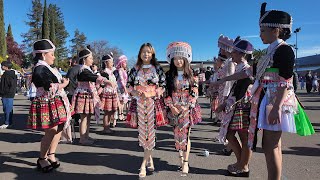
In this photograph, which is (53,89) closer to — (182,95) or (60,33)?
(182,95)

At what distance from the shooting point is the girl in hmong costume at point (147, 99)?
4809mm

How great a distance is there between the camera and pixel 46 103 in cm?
487

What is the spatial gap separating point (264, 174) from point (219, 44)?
7.69 feet

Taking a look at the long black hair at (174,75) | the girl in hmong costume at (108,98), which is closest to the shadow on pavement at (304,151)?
the long black hair at (174,75)

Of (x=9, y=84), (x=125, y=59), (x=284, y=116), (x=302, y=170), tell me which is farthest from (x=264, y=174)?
(x=9, y=84)

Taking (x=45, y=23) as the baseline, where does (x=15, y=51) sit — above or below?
below

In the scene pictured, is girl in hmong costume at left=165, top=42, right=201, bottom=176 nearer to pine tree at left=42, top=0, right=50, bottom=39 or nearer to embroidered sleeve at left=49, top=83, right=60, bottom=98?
embroidered sleeve at left=49, top=83, right=60, bottom=98

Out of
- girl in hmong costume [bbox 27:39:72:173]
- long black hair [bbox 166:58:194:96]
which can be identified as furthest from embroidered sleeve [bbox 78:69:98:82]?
long black hair [bbox 166:58:194:96]

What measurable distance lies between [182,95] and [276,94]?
1.74 metres

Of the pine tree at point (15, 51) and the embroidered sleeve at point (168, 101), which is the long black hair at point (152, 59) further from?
the pine tree at point (15, 51)

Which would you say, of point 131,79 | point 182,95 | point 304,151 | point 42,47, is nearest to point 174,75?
point 182,95

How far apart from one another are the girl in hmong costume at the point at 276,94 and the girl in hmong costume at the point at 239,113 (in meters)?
1.02

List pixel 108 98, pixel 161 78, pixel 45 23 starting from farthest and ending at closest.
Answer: pixel 45 23, pixel 108 98, pixel 161 78

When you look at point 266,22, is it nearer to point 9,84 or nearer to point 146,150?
point 146,150
